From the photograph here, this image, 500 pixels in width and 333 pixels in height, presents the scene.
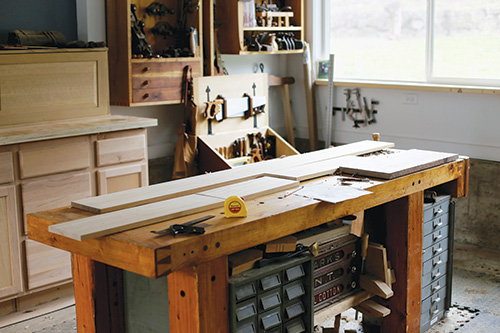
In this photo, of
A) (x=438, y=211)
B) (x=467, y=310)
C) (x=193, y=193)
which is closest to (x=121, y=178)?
(x=193, y=193)

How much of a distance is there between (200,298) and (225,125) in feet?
10.6

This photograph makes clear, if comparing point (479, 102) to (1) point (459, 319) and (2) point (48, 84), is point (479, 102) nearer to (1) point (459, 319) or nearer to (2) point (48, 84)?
(1) point (459, 319)

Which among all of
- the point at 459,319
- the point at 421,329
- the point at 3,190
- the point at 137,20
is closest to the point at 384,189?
the point at 421,329

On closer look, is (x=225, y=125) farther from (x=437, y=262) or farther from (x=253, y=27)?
(x=437, y=262)

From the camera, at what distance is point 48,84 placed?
4.21 m

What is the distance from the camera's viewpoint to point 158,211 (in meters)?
2.49

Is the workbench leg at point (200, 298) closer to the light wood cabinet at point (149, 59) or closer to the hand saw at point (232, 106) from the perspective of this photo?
the light wood cabinet at point (149, 59)

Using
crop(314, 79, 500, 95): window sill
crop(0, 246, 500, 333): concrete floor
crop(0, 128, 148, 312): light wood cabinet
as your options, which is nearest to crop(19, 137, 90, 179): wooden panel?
crop(0, 128, 148, 312): light wood cabinet

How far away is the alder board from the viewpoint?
224 cm

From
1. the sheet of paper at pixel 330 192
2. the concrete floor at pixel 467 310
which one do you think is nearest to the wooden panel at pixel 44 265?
the concrete floor at pixel 467 310

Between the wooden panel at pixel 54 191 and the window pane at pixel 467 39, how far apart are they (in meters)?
3.20

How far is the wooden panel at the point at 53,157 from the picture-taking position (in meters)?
3.78

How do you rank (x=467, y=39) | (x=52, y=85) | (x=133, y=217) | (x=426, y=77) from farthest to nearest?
1. (x=426, y=77)
2. (x=467, y=39)
3. (x=52, y=85)
4. (x=133, y=217)

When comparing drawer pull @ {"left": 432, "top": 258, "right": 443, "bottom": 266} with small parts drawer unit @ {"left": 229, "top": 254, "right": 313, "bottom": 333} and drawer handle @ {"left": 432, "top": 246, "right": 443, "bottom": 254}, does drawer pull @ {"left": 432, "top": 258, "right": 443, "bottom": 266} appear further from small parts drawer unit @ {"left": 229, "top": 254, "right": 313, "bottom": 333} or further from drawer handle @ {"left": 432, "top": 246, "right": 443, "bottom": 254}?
small parts drawer unit @ {"left": 229, "top": 254, "right": 313, "bottom": 333}
